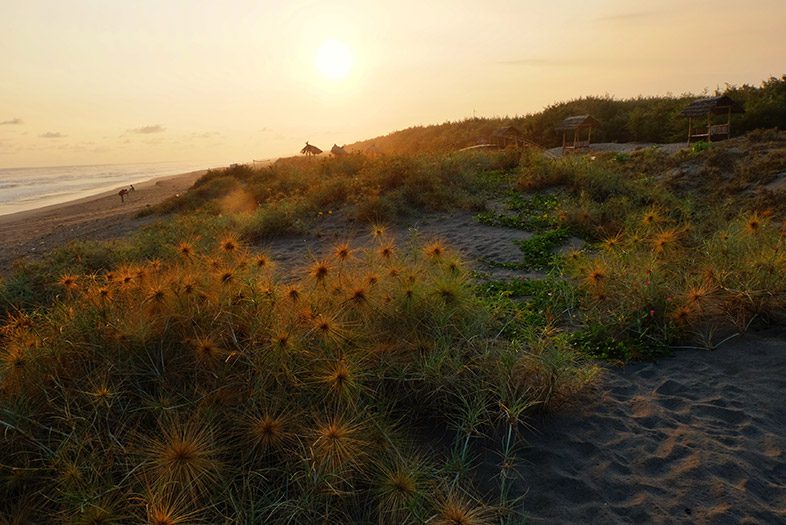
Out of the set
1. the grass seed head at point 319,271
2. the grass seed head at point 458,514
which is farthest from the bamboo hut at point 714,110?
the grass seed head at point 458,514

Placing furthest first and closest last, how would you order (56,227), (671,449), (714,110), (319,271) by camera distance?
(714,110) → (56,227) → (319,271) → (671,449)

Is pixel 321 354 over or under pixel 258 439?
over

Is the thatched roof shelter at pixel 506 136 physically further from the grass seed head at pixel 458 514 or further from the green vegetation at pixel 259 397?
the grass seed head at pixel 458 514

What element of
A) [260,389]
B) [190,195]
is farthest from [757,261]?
[190,195]

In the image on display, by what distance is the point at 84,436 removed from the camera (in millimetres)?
2547

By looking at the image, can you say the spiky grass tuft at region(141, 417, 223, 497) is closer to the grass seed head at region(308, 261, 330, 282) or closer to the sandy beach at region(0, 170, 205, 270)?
the grass seed head at region(308, 261, 330, 282)

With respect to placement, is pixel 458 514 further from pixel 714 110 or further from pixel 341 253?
pixel 714 110

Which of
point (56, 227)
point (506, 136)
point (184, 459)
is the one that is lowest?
point (184, 459)

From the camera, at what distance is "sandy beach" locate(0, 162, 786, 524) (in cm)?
264

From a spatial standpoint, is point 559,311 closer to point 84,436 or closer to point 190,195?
point 84,436

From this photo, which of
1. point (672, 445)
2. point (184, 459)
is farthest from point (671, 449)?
point (184, 459)

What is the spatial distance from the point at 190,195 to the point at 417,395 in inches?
671

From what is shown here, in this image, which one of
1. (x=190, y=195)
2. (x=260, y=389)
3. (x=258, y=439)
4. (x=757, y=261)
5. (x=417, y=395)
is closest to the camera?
(x=258, y=439)

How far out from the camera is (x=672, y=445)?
10.2ft
